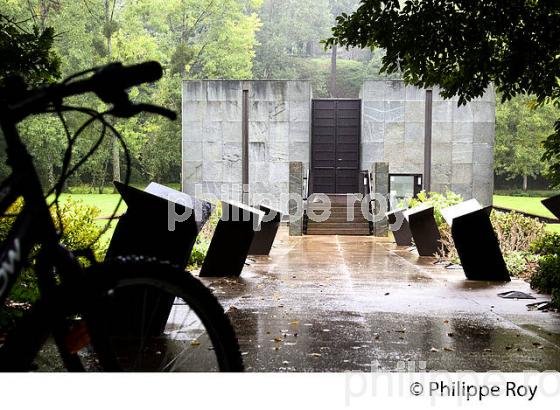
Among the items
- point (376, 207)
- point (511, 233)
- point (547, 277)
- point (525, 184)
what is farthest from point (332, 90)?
point (547, 277)

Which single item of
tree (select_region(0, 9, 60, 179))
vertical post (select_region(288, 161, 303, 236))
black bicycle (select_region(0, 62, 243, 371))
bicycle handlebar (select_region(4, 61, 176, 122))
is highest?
tree (select_region(0, 9, 60, 179))

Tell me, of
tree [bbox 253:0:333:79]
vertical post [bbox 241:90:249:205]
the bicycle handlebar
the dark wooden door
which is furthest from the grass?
the bicycle handlebar

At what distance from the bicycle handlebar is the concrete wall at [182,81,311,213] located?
22.1 m

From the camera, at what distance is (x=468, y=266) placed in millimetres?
9625

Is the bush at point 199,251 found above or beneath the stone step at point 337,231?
above

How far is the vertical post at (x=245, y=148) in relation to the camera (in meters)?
24.2

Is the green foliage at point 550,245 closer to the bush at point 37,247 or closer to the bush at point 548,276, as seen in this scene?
the bush at point 548,276

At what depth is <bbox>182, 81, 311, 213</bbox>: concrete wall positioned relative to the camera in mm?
24359

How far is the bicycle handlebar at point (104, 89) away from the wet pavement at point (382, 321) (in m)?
2.69

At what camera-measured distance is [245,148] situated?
24.2 m

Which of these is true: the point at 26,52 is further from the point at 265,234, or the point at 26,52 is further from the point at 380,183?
the point at 380,183

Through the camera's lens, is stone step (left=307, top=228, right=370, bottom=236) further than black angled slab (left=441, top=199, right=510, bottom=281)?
Yes

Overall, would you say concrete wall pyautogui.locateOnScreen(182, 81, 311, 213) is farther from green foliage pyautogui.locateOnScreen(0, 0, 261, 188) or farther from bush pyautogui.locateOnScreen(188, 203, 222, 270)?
green foliage pyautogui.locateOnScreen(0, 0, 261, 188)

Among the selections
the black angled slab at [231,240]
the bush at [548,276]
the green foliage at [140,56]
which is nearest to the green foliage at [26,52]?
the black angled slab at [231,240]
